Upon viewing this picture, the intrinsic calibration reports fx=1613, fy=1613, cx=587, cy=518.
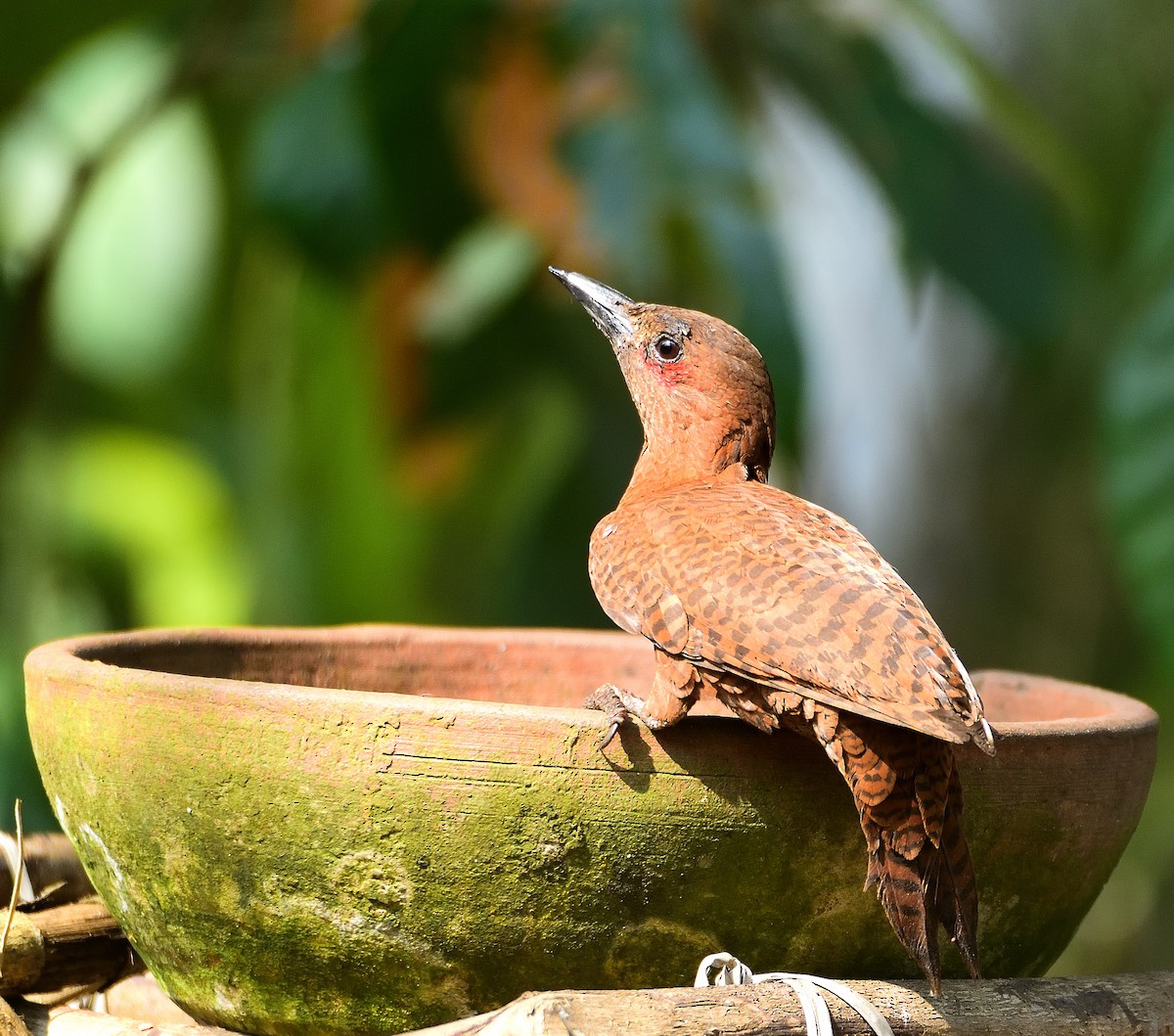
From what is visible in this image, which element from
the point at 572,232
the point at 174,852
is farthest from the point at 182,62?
the point at 174,852

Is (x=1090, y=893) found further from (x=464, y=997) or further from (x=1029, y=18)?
(x=1029, y=18)

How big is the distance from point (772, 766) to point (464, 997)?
404mm

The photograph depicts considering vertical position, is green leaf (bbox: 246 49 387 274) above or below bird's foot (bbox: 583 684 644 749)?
above

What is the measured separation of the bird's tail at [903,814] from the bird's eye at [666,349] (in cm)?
74

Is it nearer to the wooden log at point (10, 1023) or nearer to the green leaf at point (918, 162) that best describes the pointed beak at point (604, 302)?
the wooden log at point (10, 1023)

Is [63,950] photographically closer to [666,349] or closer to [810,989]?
[810,989]

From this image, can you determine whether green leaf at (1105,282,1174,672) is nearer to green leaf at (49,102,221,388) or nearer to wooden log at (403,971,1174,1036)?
wooden log at (403,971,1174,1036)

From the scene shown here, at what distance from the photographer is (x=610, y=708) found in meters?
1.63

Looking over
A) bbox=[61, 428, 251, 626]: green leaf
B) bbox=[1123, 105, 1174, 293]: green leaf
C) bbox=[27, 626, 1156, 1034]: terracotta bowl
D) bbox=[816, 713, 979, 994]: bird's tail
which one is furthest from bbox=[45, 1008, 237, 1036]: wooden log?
bbox=[61, 428, 251, 626]: green leaf

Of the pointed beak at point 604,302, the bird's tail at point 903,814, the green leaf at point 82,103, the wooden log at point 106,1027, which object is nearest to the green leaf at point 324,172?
the green leaf at point 82,103

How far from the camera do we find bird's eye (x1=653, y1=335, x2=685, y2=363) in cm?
219

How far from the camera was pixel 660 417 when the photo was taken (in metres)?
2.20

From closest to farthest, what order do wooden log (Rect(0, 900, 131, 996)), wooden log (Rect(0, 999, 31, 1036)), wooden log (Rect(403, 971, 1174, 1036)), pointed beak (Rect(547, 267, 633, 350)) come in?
1. wooden log (Rect(403, 971, 1174, 1036))
2. wooden log (Rect(0, 999, 31, 1036))
3. wooden log (Rect(0, 900, 131, 996))
4. pointed beak (Rect(547, 267, 633, 350))

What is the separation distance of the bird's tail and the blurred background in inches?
64.9
